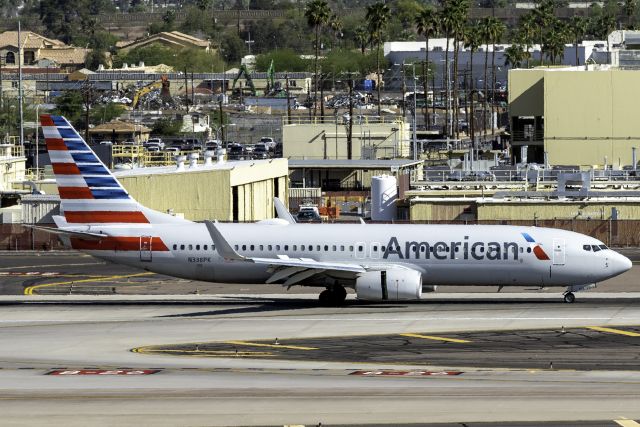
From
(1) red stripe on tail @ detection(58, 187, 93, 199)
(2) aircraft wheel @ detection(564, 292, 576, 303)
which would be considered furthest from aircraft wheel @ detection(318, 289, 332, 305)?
(1) red stripe on tail @ detection(58, 187, 93, 199)

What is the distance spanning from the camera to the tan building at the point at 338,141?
131375mm

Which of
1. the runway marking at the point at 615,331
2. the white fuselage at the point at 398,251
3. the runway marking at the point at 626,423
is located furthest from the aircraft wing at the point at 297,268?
the runway marking at the point at 626,423

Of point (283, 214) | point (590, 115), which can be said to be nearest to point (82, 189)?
point (283, 214)

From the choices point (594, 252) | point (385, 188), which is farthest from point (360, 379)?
point (385, 188)

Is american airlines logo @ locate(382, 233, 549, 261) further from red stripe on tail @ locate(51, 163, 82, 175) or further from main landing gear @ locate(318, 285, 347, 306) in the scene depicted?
red stripe on tail @ locate(51, 163, 82, 175)

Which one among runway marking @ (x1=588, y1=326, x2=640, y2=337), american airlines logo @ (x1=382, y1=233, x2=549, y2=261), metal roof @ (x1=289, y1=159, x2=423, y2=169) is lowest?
runway marking @ (x1=588, y1=326, x2=640, y2=337)

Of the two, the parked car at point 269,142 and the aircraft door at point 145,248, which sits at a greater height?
the parked car at point 269,142

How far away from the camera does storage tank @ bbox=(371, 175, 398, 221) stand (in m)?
88.1

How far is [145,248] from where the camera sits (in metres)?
59.3

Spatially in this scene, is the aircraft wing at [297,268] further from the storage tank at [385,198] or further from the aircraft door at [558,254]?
the storage tank at [385,198]

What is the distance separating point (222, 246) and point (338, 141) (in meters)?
79.1

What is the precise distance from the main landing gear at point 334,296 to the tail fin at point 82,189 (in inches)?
325

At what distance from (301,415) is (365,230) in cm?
2450

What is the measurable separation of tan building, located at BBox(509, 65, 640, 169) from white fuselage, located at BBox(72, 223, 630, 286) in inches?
2630
